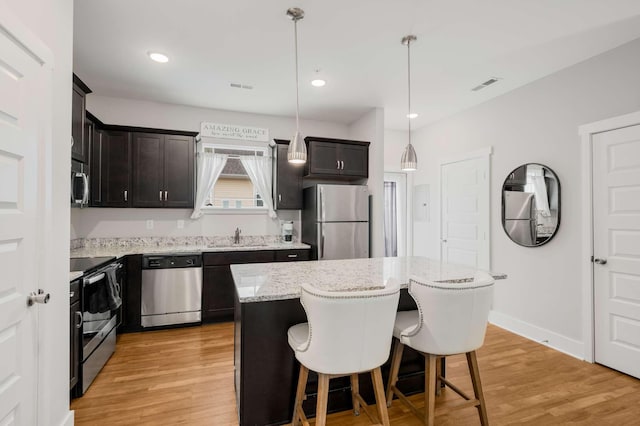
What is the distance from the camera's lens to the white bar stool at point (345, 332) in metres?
1.49

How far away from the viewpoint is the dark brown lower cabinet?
378 centimetres

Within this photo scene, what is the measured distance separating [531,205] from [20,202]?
14.0ft

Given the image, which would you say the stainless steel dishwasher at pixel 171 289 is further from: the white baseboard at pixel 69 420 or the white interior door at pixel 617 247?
the white interior door at pixel 617 247

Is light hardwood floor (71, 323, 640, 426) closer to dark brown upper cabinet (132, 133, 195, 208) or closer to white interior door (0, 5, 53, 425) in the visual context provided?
white interior door (0, 5, 53, 425)

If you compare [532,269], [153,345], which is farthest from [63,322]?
[532,269]

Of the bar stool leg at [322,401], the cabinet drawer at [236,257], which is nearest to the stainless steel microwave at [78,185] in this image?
the cabinet drawer at [236,257]

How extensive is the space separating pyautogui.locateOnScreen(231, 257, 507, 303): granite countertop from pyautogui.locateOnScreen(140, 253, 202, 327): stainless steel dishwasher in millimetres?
1563

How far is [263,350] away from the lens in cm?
190

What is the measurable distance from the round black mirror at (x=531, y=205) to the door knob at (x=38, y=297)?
4.20 m

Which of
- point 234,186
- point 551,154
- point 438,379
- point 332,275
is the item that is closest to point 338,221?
point 234,186

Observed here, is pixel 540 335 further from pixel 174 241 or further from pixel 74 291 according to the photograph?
pixel 174 241

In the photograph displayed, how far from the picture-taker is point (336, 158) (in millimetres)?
4426

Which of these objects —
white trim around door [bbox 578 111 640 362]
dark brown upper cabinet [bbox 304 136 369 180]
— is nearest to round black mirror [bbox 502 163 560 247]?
white trim around door [bbox 578 111 640 362]

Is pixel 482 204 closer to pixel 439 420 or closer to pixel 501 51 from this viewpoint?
pixel 501 51
